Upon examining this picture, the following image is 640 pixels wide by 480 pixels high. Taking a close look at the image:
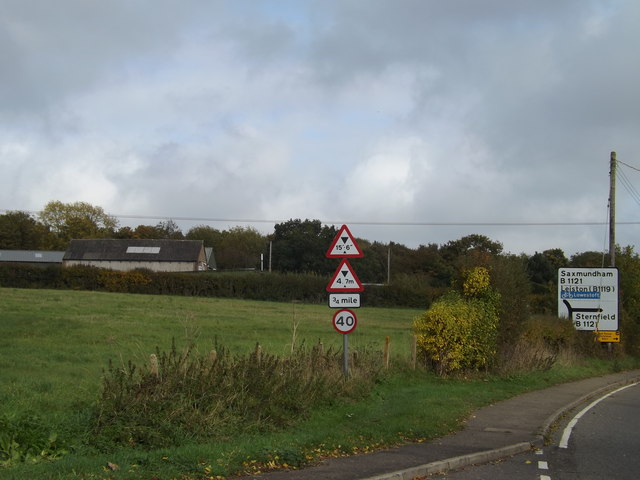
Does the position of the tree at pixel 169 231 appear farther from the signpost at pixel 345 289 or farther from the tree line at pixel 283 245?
the signpost at pixel 345 289

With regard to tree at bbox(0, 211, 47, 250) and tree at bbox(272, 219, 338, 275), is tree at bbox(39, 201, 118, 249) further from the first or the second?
tree at bbox(272, 219, 338, 275)

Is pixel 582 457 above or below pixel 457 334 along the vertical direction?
below

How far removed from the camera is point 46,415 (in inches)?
384

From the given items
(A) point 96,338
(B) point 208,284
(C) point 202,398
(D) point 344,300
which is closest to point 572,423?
(D) point 344,300

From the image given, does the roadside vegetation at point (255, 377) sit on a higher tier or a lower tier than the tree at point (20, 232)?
lower

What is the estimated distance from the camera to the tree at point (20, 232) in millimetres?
99750

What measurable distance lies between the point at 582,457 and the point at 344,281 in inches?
219

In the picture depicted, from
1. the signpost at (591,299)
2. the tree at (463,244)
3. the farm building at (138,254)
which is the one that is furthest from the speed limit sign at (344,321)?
the farm building at (138,254)

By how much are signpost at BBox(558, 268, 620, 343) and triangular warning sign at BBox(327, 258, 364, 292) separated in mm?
17519

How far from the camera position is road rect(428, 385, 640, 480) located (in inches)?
336

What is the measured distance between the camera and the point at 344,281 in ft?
44.2

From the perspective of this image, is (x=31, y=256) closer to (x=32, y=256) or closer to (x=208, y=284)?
(x=32, y=256)

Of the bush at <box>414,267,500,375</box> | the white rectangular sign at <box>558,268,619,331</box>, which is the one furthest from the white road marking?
the white rectangular sign at <box>558,268,619,331</box>

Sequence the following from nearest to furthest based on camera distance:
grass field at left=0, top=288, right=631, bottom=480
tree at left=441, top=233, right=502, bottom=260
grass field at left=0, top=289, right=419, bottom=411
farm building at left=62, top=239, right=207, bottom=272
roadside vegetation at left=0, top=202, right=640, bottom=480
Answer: grass field at left=0, top=288, right=631, bottom=480 → roadside vegetation at left=0, top=202, right=640, bottom=480 → grass field at left=0, top=289, right=419, bottom=411 → tree at left=441, top=233, right=502, bottom=260 → farm building at left=62, top=239, right=207, bottom=272
